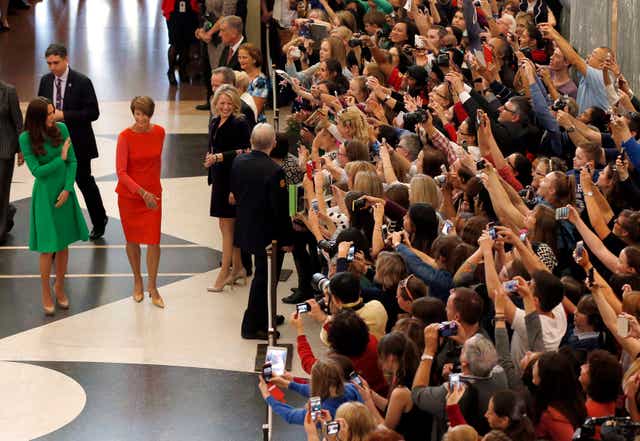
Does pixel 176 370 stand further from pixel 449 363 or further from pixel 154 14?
pixel 154 14

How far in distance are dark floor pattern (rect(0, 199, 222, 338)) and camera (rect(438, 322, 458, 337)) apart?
4.57 m

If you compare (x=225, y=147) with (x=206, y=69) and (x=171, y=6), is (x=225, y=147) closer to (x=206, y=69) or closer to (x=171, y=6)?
(x=206, y=69)

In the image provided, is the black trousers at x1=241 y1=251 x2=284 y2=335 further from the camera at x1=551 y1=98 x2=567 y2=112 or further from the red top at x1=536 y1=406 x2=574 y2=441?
the red top at x1=536 y1=406 x2=574 y2=441

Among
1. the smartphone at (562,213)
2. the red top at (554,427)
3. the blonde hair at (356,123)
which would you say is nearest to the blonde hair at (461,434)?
the red top at (554,427)

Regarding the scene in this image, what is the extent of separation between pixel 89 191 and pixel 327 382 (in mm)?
6366

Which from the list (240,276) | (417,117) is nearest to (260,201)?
(417,117)

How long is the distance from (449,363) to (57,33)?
18.1m

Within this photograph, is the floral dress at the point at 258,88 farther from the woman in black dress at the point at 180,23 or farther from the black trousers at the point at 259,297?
the woman in black dress at the point at 180,23

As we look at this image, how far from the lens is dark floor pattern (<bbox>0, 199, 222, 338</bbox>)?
9781 millimetres

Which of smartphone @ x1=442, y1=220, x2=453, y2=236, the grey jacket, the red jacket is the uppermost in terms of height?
smartphone @ x1=442, y1=220, x2=453, y2=236

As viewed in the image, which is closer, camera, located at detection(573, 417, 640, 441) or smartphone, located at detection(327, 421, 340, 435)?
camera, located at detection(573, 417, 640, 441)

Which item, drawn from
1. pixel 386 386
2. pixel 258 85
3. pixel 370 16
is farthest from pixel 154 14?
pixel 386 386

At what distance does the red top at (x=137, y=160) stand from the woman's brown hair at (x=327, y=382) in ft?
13.7

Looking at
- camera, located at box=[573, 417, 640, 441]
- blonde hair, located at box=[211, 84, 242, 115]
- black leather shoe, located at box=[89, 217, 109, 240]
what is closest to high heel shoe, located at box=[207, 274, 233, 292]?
blonde hair, located at box=[211, 84, 242, 115]
